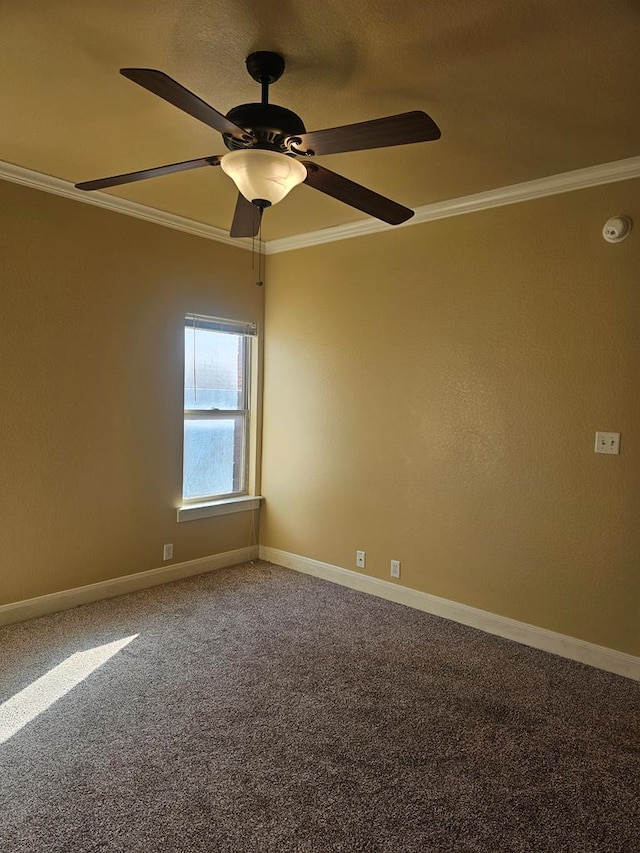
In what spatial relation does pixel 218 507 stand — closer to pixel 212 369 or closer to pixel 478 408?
pixel 212 369

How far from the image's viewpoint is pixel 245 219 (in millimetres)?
2488

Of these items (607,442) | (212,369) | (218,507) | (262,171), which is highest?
(262,171)

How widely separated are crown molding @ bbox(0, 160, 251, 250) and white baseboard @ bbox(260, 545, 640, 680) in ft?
8.05

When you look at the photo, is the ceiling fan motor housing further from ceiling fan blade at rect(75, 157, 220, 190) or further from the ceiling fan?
ceiling fan blade at rect(75, 157, 220, 190)

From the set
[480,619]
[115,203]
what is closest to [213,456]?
[115,203]

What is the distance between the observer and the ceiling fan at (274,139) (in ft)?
5.33

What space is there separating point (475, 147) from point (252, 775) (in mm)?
2846

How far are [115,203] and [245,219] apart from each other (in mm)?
1537

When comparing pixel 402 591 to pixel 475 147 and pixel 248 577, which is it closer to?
pixel 248 577

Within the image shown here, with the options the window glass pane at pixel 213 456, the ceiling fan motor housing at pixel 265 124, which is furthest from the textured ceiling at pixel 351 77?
the window glass pane at pixel 213 456

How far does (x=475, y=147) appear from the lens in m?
2.68

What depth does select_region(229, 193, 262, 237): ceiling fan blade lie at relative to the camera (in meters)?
2.37

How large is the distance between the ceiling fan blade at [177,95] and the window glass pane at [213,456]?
8.81 ft

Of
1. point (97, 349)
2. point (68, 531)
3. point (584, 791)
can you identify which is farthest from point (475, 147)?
point (68, 531)
